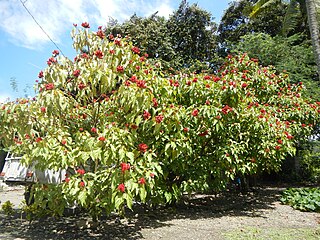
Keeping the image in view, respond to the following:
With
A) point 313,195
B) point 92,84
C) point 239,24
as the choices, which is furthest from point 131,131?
point 239,24

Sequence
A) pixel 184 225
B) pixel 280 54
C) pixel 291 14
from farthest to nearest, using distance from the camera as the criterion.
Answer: pixel 280 54 < pixel 291 14 < pixel 184 225

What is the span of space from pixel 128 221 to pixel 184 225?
3.38ft

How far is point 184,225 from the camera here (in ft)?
16.5

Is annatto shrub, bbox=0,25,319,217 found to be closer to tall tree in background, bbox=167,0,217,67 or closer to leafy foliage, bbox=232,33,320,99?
leafy foliage, bbox=232,33,320,99

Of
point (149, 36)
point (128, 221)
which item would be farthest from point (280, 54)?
point (128, 221)

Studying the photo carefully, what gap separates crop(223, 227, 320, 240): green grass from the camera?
14.2 feet

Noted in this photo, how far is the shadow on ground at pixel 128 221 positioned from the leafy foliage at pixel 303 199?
0.46 metres

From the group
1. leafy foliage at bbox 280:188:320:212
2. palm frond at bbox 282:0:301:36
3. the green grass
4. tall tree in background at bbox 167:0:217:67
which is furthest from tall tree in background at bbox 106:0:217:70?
the green grass

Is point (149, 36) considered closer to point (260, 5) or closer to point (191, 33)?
point (191, 33)

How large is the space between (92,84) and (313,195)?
19.5 feet

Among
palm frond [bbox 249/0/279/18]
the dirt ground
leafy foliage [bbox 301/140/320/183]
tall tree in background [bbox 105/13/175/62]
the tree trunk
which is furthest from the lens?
tall tree in background [bbox 105/13/175/62]

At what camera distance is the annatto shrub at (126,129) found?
364 cm

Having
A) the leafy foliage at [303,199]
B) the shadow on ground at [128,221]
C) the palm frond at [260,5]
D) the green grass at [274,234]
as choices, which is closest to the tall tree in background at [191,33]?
the palm frond at [260,5]

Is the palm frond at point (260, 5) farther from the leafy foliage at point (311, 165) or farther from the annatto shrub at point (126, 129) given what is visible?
the leafy foliage at point (311, 165)
